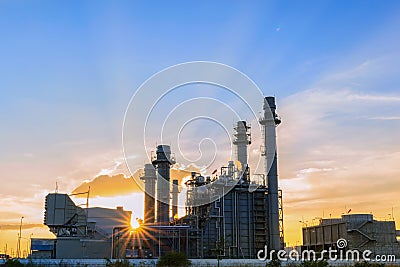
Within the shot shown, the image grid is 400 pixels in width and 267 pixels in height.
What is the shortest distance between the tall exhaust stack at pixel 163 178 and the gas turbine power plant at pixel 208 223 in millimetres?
4129


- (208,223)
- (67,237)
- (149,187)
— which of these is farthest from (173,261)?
(149,187)

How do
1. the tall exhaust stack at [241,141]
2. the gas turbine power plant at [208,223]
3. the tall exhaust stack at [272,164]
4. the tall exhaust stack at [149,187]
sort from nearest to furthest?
1. the gas turbine power plant at [208,223]
2. the tall exhaust stack at [272,164]
3. the tall exhaust stack at [241,141]
4. the tall exhaust stack at [149,187]

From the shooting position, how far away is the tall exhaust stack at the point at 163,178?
8769cm

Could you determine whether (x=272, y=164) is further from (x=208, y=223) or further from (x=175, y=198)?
(x=175, y=198)

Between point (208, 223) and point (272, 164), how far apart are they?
1393 centimetres

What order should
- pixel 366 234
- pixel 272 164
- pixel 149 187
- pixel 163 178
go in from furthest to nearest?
pixel 149 187 < pixel 163 178 < pixel 366 234 < pixel 272 164

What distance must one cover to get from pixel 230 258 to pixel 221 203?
8.46 metres

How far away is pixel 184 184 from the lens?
3310 inches

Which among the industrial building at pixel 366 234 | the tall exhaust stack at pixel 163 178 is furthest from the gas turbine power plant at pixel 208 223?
the industrial building at pixel 366 234

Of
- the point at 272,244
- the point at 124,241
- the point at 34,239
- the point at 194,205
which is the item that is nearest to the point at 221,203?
the point at 194,205

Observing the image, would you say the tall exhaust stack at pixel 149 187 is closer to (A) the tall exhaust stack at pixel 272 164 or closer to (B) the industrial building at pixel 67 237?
(B) the industrial building at pixel 67 237

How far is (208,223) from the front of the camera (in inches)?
3009

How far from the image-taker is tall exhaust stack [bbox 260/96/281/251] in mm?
77875

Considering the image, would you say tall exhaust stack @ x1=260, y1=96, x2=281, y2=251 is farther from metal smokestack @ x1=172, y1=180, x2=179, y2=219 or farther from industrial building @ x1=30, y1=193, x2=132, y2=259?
industrial building @ x1=30, y1=193, x2=132, y2=259
